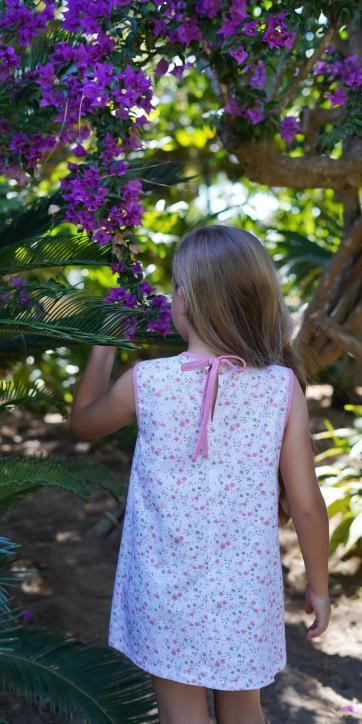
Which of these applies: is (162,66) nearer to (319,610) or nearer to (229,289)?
(229,289)

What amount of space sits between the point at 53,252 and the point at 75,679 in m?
1.21

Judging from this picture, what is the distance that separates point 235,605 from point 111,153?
1249 millimetres

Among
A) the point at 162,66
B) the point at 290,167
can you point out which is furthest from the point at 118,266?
the point at 290,167

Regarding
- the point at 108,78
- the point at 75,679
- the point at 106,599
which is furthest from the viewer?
the point at 106,599

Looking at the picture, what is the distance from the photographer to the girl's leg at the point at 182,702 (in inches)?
78.2

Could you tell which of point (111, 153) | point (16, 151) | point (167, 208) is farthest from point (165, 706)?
point (167, 208)

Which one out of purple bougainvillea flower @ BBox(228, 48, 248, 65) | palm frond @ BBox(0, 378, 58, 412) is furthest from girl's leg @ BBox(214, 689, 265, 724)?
purple bougainvillea flower @ BBox(228, 48, 248, 65)

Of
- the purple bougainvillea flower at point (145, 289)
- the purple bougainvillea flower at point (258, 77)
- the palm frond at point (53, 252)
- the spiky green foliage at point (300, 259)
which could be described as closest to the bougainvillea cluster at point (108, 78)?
the purple bougainvillea flower at point (145, 289)

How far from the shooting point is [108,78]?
237cm

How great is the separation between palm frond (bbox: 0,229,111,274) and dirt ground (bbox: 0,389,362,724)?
1.18m

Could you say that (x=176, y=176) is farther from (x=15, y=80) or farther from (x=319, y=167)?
(x=15, y=80)

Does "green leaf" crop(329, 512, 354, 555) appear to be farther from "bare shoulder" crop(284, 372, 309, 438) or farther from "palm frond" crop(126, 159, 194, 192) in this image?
"bare shoulder" crop(284, 372, 309, 438)

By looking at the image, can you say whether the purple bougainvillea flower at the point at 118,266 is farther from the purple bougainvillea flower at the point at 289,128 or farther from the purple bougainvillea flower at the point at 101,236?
the purple bougainvillea flower at the point at 289,128

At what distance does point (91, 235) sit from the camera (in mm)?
2482
